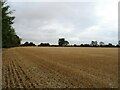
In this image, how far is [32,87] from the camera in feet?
36.6

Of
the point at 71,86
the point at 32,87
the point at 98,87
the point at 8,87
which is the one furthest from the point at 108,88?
the point at 8,87

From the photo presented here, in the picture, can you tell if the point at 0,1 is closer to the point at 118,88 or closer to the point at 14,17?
the point at 14,17

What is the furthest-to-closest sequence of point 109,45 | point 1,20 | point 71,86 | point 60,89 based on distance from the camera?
point 109,45
point 1,20
point 71,86
point 60,89

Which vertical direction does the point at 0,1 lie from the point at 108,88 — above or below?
above

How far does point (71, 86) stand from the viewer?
11.8m

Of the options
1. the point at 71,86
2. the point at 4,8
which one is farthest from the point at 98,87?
the point at 4,8

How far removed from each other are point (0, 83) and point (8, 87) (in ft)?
3.77

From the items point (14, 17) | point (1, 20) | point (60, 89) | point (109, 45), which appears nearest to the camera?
point (60, 89)

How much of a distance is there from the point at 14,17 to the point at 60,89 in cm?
3455

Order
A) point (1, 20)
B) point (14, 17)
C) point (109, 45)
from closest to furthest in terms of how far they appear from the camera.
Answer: point (1, 20) < point (14, 17) < point (109, 45)

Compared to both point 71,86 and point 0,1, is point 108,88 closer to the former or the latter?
point 71,86

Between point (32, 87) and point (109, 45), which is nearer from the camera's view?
point (32, 87)

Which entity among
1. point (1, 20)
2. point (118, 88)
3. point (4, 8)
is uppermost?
point (4, 8)

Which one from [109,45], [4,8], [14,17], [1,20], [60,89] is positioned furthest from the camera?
[109,45]
